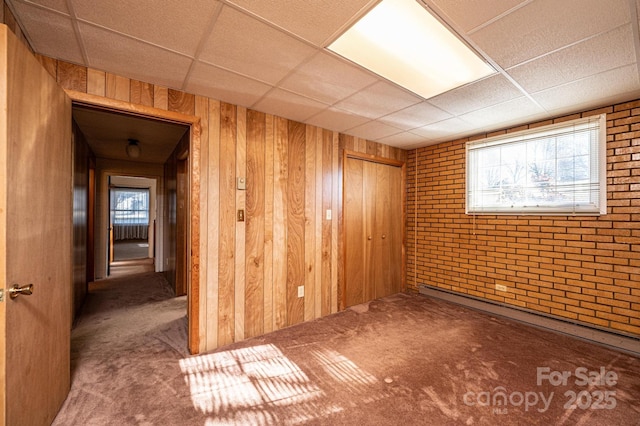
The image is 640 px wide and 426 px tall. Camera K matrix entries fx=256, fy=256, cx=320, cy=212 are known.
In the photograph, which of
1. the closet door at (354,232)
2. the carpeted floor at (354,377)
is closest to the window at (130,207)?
the carpeted floor at (354,377)

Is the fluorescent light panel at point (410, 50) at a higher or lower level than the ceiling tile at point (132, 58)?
higher

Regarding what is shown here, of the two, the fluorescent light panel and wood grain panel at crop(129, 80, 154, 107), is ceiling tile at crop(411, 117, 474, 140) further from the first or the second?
wood grain panel at crop(129, 80, 154, 107)

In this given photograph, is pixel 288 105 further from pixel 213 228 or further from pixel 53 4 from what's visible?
pixel 53 4

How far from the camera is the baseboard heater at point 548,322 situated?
2.53 meters

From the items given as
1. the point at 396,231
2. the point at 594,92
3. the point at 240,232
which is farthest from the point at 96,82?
the point at 594,92

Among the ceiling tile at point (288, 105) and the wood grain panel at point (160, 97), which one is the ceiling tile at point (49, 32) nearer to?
the wood grain panel at point (160, 97)

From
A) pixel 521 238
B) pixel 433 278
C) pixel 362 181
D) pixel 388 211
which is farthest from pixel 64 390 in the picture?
pixel 521 238

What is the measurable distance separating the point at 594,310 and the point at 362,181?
9.84 ft

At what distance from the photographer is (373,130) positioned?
11.6ft

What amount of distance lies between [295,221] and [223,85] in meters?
1.60

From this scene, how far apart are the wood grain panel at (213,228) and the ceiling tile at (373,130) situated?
5.83 feet

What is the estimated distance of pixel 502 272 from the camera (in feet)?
11.3

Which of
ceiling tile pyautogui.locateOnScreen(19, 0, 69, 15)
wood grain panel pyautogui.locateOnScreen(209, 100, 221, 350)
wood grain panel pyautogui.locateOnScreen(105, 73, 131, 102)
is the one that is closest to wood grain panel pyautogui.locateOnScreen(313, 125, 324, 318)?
wood grain panel pyautogui.locateOnScreen(209, 100, 221, 350)

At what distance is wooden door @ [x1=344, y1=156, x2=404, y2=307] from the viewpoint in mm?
3777
